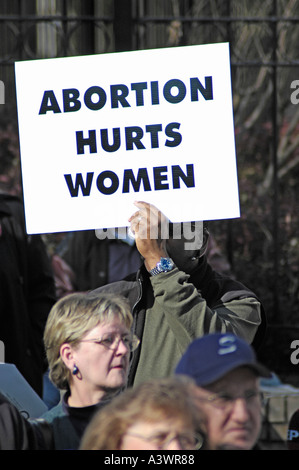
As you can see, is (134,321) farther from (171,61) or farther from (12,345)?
(12,345)

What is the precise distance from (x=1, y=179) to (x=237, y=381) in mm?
4456

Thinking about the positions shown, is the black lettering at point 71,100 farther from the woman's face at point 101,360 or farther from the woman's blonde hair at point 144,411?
the woman's blonde hair at point 144,411

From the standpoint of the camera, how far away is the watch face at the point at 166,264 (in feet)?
9.75

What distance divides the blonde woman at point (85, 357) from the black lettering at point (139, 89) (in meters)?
0.70

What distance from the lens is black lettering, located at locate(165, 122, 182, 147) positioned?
10.5 ft

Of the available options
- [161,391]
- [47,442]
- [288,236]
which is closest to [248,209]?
[288,236]

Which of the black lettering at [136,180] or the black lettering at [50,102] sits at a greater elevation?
the black lettering at [50,102]

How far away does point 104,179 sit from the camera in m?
3.20

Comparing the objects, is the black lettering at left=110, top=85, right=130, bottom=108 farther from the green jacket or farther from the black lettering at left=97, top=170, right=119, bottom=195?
the green jacket

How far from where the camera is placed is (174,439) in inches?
80.7

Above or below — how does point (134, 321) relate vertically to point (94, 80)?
below

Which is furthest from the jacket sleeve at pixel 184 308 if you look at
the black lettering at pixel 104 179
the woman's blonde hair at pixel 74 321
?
the black lettering at pixel 104 179

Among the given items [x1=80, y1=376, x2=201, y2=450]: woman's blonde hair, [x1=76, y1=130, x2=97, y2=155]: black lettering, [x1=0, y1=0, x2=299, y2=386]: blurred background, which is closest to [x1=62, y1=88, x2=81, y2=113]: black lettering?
[x1=76, y1=130, x2=97, y2=155]: black lettering

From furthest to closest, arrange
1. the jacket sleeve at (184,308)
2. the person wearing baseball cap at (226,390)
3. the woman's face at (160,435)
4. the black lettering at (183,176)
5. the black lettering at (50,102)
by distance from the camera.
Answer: the black lettering at (50,102) → the black lettering at (183,176) → the jacket sleeve at (184,308) → the person wearing baseball cap at (226,390) → the woman's face at (160,435)
